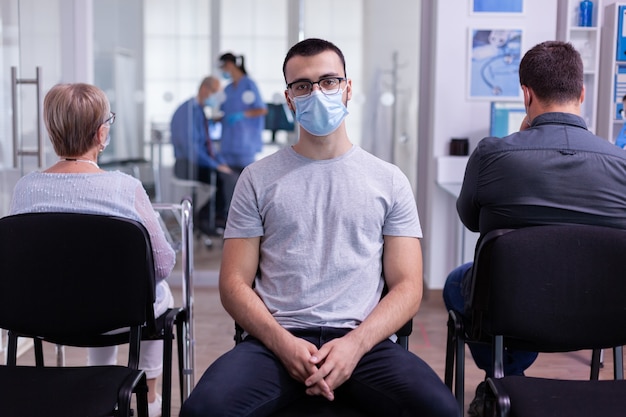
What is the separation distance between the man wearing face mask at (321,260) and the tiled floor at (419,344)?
1.05 metres

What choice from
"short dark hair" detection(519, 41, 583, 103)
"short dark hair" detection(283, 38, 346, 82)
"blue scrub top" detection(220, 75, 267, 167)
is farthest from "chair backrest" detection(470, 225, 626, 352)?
"blue scrub top" detection(220, 75, 267, 167)

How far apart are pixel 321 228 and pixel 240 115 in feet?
10.5

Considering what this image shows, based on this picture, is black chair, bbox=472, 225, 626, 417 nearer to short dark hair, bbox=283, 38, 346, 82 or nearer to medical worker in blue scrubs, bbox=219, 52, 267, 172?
short dark hair, bbox=283, 38, 346, 82

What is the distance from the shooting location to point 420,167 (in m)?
4.79

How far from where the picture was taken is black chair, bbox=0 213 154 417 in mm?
1854

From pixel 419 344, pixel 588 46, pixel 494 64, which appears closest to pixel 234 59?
pixel 494 64

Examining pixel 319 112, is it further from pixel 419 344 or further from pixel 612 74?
pixel 612 74

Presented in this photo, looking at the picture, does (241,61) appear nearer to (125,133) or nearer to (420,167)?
(125,133)

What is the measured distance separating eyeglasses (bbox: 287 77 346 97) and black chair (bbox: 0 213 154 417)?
579mm

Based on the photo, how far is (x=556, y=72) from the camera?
2.14 m

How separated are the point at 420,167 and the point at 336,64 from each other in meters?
2.85

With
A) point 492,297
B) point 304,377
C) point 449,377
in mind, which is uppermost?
point 492,297

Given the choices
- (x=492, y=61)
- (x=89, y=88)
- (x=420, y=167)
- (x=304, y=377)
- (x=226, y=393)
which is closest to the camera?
(x=226, y=393)

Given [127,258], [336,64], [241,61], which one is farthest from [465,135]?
[127,258]
